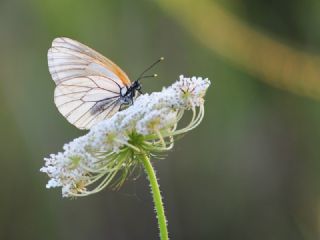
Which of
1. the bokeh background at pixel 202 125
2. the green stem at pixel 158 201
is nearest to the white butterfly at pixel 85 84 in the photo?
the green stem at pixel 158 201

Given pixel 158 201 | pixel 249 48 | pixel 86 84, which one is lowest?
pixel 158 201

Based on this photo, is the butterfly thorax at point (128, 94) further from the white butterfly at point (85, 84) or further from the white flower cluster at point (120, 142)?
the white flower cluster at point (120, 142)

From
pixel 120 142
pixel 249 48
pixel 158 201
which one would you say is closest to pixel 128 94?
pixel 120 142

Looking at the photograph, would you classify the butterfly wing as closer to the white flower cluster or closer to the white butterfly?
the white butterfly

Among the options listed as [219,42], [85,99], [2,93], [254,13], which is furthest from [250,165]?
[85,99]

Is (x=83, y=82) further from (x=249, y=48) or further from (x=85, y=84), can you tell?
(x=249, y=48)

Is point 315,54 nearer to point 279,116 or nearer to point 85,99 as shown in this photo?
point 279,116

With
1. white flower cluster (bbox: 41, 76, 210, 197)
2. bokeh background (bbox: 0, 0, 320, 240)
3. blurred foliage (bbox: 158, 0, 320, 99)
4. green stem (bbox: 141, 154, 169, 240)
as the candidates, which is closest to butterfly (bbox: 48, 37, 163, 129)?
white flower cluster (bbox: 41, 76, 210, 197)
